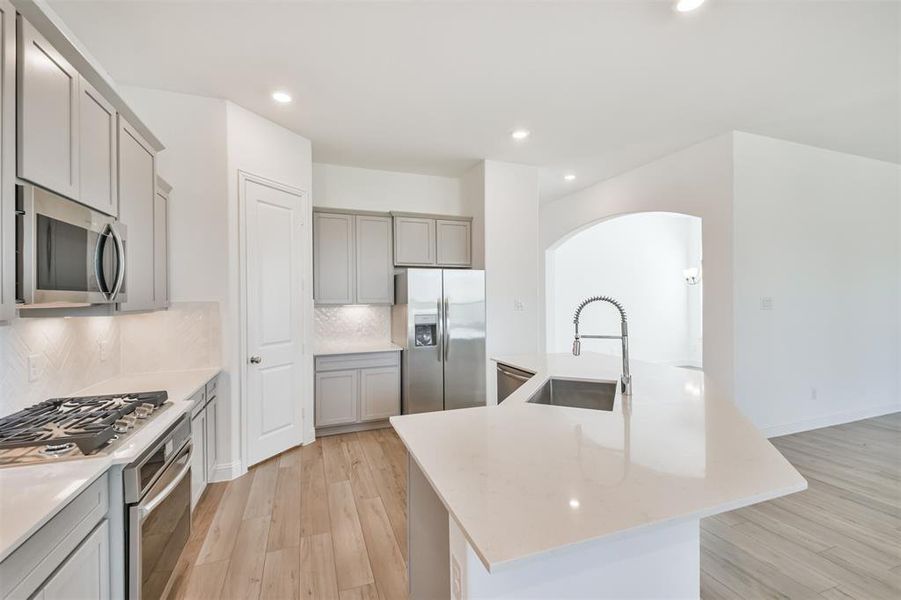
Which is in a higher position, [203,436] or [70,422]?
[70,422]

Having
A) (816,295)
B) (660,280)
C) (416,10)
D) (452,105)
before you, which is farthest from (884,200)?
(416,10)

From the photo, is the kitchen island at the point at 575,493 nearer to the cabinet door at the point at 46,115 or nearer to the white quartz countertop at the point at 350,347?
the cabinet door at the point at 46,115

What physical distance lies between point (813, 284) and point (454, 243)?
381 centimetres

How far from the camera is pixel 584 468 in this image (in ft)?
3.62

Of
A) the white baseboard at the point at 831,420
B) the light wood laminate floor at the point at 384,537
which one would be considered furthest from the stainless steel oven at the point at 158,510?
the white baseboard at the point at 831,420

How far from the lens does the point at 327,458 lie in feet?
10.9

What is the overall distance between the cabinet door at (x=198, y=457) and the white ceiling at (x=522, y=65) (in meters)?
2.30

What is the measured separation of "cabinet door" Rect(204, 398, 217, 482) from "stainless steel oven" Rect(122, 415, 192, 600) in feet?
2.37

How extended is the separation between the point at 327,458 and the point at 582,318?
16.9ft

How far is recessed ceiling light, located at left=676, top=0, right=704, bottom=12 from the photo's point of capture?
1.95 m

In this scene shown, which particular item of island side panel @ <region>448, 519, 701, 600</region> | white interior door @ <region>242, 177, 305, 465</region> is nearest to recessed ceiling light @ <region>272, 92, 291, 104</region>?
white interior door @ <region>242, 177, 305, 465</region>

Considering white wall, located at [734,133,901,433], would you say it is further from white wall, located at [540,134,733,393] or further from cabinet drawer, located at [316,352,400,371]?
cabinet drawer, located at [316,352,400,371]

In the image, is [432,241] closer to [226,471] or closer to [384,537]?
[226,471]

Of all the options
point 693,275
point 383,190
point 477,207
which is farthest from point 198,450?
point 693,275
